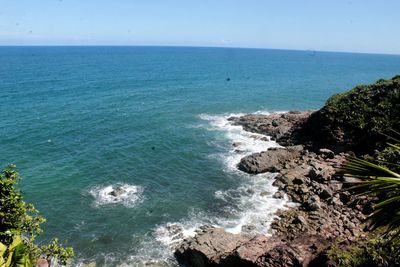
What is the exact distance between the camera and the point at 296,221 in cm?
3772

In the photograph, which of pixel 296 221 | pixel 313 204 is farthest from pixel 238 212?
pixel 313 204

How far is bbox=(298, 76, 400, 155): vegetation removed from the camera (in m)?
53.6

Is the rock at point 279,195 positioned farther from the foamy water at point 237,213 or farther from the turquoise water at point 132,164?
the turquoise water at point 132,164

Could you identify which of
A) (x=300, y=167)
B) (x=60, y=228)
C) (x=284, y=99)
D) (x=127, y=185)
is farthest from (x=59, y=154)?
(x=284, y=99)

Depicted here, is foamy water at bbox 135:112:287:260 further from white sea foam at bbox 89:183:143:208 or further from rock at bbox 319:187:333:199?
white sea foam at bbox 89:183:143:208

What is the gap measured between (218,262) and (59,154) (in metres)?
36.4

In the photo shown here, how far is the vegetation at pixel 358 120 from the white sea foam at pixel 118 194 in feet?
99.3

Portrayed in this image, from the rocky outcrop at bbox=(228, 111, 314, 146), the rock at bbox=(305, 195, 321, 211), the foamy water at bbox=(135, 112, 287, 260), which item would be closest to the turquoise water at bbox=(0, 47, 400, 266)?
the foamy water at bbox=(135, 112, 287, 260)

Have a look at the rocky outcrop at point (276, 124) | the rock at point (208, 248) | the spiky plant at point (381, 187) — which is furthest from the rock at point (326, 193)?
the spiky plant at point (381, 187)

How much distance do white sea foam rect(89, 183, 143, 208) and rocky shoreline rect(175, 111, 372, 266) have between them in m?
12.0

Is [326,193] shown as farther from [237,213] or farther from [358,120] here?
[358,120]

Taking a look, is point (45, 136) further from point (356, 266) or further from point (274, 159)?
point (356, 266)

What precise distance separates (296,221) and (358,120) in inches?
1043

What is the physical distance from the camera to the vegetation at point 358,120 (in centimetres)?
5362
